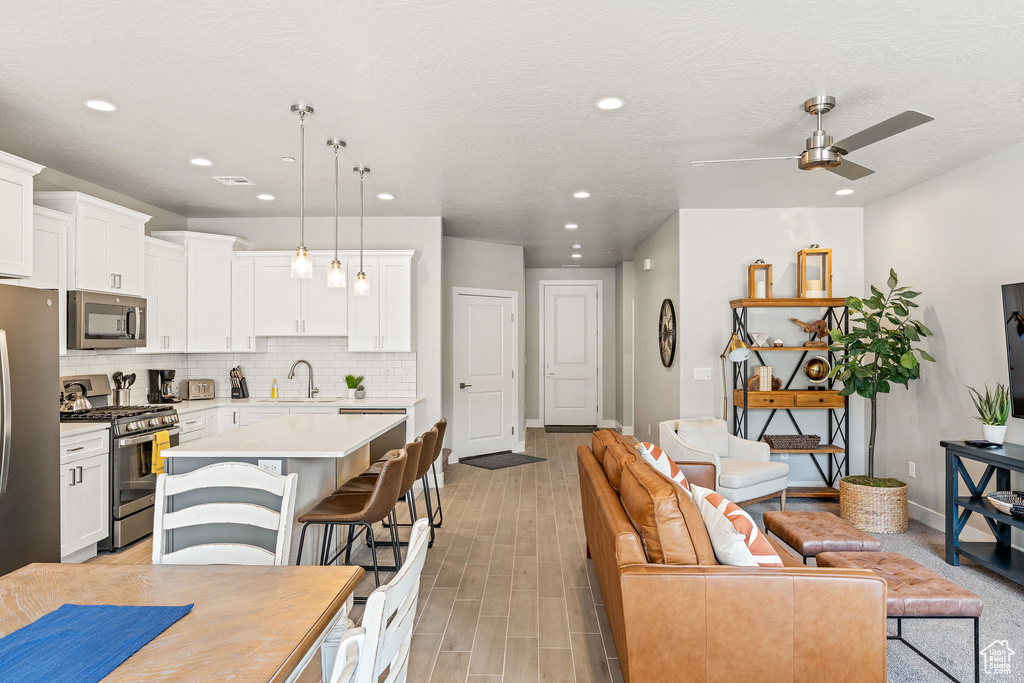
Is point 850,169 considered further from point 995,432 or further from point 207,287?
point 207,287

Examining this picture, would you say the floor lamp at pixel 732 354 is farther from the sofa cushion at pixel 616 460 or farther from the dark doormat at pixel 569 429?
the dark doormat at pixel 569 429

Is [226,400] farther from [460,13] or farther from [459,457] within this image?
[460,13]

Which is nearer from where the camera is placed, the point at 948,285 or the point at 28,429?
the point at 28,429

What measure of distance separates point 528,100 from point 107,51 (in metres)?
1.89

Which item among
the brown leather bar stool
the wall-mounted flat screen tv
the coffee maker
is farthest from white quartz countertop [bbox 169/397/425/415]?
the wall-mounted flat screen tv

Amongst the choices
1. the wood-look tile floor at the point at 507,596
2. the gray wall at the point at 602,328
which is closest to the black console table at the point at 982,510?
the wood-look tile floor at the point at 507,596

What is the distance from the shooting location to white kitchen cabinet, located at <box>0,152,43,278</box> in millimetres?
3266

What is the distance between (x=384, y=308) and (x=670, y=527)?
158 inches

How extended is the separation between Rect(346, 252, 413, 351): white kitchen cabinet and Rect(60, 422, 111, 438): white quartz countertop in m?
2.14

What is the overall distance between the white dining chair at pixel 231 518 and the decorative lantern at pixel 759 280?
4554 mm

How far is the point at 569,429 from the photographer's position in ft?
31.4

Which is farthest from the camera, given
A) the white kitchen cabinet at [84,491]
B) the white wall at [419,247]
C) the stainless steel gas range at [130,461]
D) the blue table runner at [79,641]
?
the white wall at [419,247]

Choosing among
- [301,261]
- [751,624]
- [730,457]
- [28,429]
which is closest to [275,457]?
[301,261]

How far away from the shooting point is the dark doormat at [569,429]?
9397 mm
